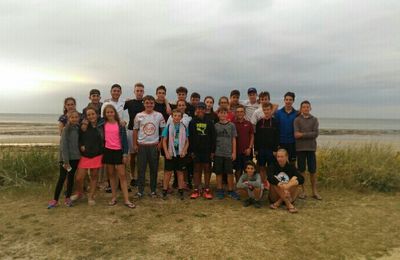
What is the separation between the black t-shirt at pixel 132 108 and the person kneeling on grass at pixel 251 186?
246 centimetres

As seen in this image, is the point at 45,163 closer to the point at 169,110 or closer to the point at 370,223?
the point at 169,110

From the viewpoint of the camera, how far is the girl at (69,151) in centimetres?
566

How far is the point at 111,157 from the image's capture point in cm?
573

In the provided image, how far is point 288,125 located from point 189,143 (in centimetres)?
201

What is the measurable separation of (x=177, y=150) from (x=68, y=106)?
2179mm

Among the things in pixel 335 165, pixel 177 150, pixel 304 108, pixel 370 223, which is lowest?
pixel 370 223

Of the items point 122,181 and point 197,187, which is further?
point 197,187

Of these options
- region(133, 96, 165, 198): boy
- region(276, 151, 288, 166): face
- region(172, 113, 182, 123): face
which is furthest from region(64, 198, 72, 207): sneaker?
region(276, 151, 288, 166): face

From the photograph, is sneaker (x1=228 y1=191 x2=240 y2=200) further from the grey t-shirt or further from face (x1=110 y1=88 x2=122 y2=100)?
face (x1=110 y1=88 x2=122 y2=100)

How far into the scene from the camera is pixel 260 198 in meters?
6.15

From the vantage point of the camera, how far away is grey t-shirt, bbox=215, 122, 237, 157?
630 centimetres

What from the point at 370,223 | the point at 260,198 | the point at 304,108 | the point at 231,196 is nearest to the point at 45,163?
the point at 231,196

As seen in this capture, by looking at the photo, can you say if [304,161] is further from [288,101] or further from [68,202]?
[68,202]

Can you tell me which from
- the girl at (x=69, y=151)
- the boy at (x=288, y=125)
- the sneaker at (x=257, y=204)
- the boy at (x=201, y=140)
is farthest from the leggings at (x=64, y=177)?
the boy at (x=288, y=125)
